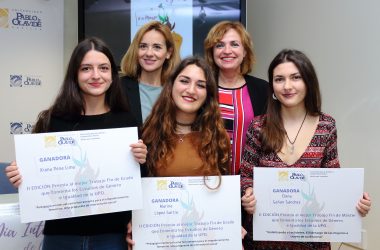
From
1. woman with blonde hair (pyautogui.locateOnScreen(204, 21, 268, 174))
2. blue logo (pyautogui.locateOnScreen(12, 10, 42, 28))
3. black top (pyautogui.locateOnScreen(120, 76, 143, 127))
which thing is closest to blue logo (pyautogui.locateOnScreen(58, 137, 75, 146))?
black top (pyautogui.locateOnScreen(120, 76, 143, 127))

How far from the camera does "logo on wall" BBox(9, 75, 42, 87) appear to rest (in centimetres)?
395

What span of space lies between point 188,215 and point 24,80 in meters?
2.89

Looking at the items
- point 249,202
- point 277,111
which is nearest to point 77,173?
point 249,202

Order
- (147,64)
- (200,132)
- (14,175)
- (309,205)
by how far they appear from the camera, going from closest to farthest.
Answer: (14,175) → (309,205) → (200,132) → (147,64)

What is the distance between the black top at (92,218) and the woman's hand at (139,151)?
180 mm

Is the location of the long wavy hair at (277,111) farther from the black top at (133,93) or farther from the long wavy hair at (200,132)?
the black top at (133,93)

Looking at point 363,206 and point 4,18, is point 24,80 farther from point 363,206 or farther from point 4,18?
point 363,206

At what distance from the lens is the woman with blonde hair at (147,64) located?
258cm

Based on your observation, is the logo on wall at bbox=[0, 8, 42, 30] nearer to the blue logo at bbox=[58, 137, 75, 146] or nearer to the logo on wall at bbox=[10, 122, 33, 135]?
the logo on wall at bbox=[10, 122, 33, 135]

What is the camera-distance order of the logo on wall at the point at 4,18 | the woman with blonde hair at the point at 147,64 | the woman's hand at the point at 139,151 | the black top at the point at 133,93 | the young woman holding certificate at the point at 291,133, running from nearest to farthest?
the woman's hand at the point at 139,151 → the young woman holding certificate at the point at 291,133 → the black top at the point at 133,93 → the woman with blonde hair at the point at 147,64 → the logo on wall at the point at 4,18

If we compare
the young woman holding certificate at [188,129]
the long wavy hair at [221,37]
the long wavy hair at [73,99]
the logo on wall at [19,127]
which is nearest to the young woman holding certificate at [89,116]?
the long wavy hair at [73,99]

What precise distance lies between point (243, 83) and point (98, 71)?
103 cm

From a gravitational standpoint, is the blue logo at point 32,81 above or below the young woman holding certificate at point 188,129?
above

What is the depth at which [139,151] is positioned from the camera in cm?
178
